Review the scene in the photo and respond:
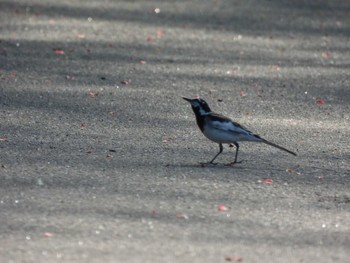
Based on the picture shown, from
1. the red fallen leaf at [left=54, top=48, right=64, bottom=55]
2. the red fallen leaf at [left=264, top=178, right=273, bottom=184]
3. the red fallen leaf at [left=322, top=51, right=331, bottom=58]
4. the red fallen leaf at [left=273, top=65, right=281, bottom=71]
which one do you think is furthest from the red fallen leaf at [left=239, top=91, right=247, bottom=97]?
the red fallen leaf at [left=264, top=178, right=273, bottom=184]

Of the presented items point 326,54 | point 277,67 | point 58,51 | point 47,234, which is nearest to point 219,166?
point 47,234

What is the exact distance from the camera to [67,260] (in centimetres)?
658

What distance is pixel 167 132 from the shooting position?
1089 centimetres

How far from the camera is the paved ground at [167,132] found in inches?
285

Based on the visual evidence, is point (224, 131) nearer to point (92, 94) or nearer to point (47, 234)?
point (47, 234)

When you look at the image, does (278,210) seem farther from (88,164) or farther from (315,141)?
(315,141)

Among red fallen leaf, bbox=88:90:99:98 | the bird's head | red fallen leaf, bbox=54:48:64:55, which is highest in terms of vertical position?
red fallen leaf, bbox=54:48:64:55

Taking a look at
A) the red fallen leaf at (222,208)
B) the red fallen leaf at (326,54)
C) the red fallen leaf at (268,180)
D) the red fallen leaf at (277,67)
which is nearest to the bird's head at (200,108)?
the red fallen leaf at (268,180)

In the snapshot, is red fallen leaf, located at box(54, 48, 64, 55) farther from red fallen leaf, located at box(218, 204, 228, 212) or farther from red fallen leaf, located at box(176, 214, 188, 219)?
red fallen leaf, located at box(176, 214, 188, 219)

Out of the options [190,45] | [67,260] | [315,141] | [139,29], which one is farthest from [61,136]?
[139,29]

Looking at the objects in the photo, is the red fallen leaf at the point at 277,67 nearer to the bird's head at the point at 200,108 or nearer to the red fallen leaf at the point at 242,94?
the red fallen leaf at the point at 242,94

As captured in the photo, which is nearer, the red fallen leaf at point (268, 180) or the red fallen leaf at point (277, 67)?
the red fallen leaf at point (268, 180)

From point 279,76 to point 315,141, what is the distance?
3535mm

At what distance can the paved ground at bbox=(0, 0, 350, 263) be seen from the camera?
724 cm
